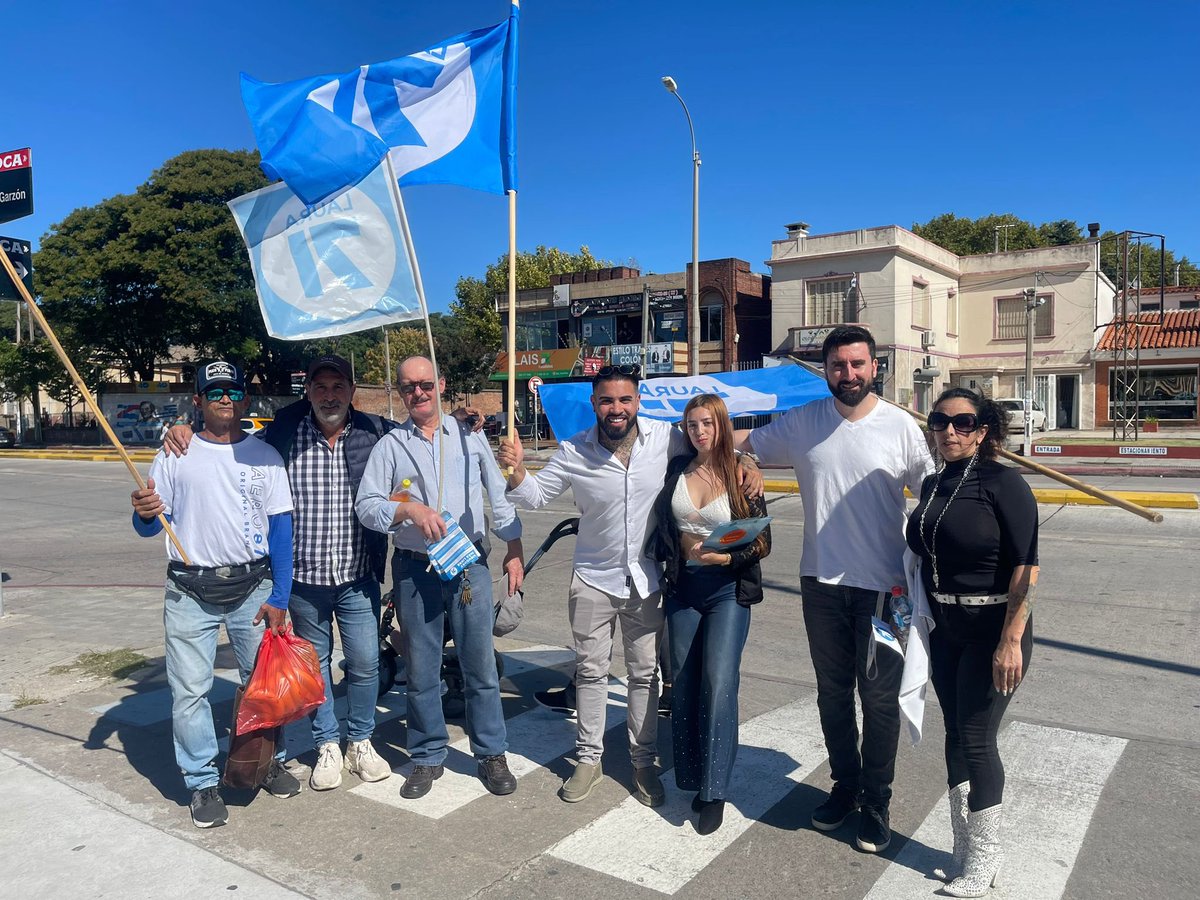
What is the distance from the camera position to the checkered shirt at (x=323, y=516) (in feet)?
13.8

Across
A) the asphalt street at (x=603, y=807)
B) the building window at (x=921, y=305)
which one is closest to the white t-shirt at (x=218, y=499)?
the asphalt street at (x=603, y=807)

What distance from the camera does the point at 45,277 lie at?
132 ft

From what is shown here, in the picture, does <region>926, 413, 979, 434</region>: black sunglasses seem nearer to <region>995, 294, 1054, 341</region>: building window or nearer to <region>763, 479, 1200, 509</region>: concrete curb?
<region>763, 479, 1200, 509</region>: concrete curb

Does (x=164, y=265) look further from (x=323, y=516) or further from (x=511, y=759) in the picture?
(x=511, y=759)

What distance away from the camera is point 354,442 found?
438 cm

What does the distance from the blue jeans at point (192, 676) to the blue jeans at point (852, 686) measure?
2523 mm

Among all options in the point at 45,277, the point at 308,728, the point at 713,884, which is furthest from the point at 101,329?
the point at 713,884

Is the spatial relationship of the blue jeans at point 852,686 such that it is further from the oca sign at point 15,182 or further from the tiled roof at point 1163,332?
the tiled roof at point 1163,332

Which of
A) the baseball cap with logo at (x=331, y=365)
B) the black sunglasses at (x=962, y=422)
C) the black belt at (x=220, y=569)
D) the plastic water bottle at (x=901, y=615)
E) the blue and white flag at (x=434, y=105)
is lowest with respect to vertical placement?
the plastic water bottle at (x=901, y=615)

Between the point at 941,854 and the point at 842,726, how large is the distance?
585mm

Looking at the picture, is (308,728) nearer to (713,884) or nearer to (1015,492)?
(713,884)

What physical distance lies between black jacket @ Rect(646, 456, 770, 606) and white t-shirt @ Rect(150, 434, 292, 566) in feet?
5.54

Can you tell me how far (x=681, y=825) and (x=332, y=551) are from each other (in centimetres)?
198

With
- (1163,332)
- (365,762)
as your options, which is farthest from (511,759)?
(1163,332)
